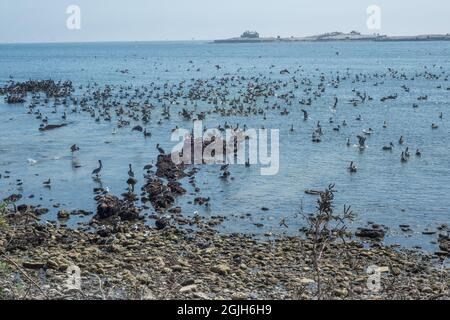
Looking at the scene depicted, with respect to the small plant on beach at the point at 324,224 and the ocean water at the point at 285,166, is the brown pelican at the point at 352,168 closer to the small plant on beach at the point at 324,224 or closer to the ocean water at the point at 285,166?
the ocean water at the point at 285,166

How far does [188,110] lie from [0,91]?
34.2m

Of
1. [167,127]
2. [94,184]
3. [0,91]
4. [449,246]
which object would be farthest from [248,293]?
[0,91]

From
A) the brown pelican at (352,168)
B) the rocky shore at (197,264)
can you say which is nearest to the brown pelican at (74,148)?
the rocky shore at (197,264)

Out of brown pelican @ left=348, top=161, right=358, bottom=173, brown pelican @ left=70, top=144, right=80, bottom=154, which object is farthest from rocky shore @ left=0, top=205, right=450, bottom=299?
brown pelican @ left=70, top=144, right=80, bottom=154

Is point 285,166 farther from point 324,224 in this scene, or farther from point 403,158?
point 324,224

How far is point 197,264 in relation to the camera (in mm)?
19594

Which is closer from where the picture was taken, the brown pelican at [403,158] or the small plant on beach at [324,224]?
the small plant on beach at [324,224]

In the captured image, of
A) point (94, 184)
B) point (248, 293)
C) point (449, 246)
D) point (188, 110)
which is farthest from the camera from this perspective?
point (188, 110)

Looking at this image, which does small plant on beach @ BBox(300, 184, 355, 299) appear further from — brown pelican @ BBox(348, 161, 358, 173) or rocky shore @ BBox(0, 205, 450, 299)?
brown pelican @ BBox(348, 161, 358, 173)

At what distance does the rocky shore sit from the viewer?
665 inches

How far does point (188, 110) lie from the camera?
56.2 meters

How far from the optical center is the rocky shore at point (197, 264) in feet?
55.4

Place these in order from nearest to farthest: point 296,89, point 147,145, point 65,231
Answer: point 65,231, point 147,145, point 296,89
